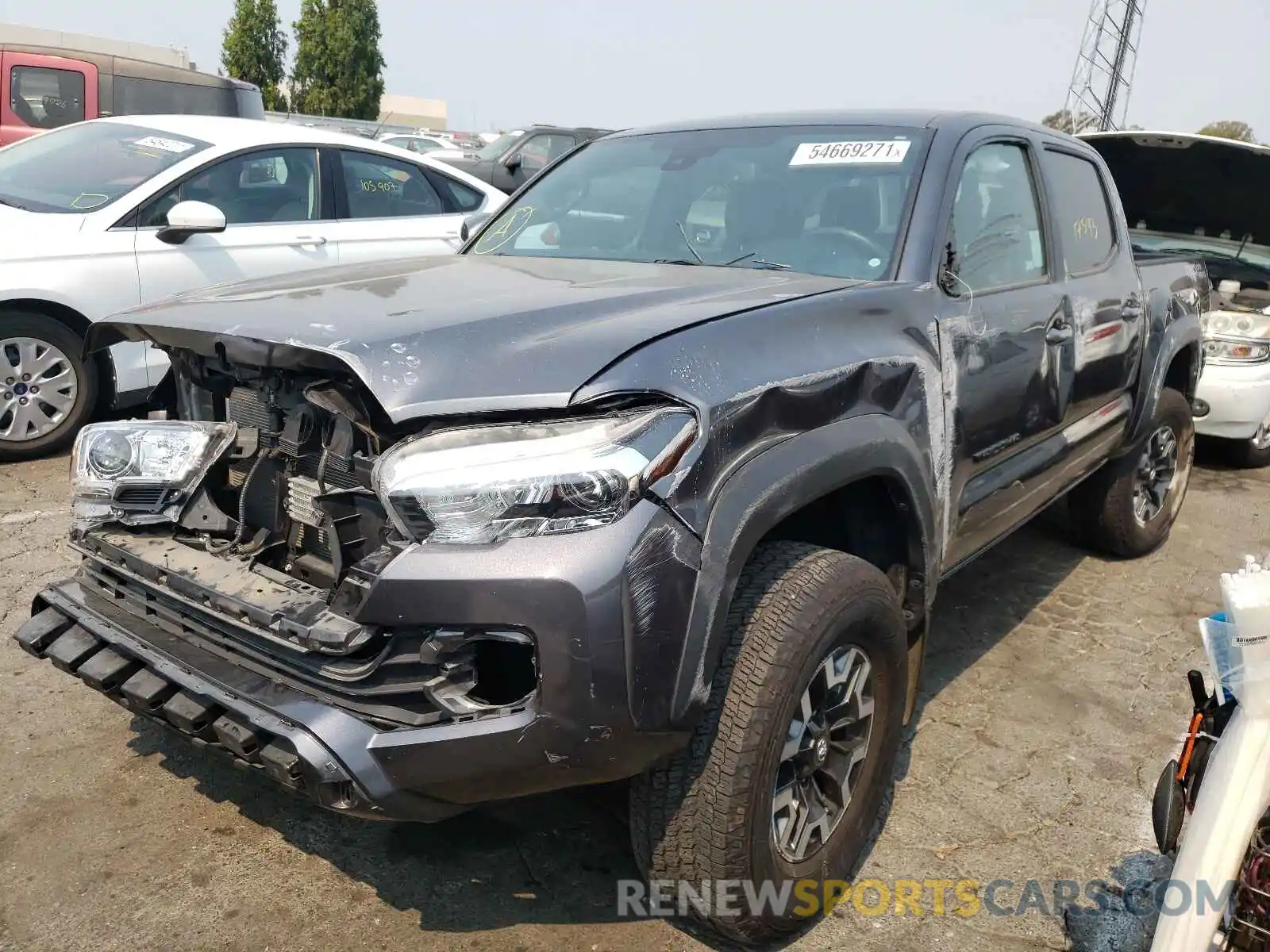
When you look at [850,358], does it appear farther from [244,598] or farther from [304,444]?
[244,598]

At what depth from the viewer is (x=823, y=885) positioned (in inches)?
91.3

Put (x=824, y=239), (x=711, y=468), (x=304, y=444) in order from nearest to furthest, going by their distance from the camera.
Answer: (x=711, y=468) < (x=304, y=444) < (x=824, y=239)

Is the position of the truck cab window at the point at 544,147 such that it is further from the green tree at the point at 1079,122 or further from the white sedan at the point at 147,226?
the green tree at the point at 1079,122

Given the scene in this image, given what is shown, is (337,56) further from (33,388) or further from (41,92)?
(33,388)

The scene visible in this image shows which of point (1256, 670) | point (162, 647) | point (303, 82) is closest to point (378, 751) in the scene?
point (162, 647)

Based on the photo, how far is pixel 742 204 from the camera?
3.07 metres

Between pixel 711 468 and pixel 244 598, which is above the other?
pixel 711 468

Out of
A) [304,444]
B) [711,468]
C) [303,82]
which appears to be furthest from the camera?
[303,82]

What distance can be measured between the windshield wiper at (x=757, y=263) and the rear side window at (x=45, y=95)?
7.60 meters

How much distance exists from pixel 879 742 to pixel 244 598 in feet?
4.83

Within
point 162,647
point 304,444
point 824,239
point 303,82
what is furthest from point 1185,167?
point 303,82

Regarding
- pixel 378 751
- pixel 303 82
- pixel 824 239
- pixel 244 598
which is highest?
pixel 303 82

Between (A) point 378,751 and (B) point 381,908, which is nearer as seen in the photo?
(A) point 378,751

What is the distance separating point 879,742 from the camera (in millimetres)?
2482
